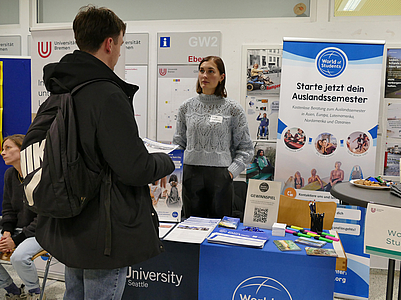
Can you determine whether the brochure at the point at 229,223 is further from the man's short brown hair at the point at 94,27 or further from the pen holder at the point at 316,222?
the man's short brown hair at the point at 94,27

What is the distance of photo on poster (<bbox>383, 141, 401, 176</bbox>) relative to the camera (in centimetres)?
341

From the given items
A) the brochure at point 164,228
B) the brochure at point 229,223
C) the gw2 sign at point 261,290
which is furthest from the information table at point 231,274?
the brochure at point 229,223

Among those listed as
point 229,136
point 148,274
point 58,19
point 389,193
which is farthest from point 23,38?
point 389,193

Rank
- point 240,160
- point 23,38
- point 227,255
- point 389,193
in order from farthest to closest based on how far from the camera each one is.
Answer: point 23,38 → point 240,160 → point 389,193 → point 227,255

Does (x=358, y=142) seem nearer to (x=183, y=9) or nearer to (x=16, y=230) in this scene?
(x=183, y=9)

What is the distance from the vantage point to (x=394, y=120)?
3383 mm

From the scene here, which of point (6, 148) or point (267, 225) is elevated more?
point (6, 148)

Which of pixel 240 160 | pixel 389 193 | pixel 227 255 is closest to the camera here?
pixel 227 255

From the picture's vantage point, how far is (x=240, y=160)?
2.62m

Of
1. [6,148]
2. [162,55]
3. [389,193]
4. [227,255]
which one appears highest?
[162,55]

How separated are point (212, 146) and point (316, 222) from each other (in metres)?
0.92

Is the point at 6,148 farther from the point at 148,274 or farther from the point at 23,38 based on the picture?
the point at 23,38

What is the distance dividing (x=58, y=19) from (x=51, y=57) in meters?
1.71

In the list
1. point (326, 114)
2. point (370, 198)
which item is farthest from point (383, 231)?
point (326, 114)
